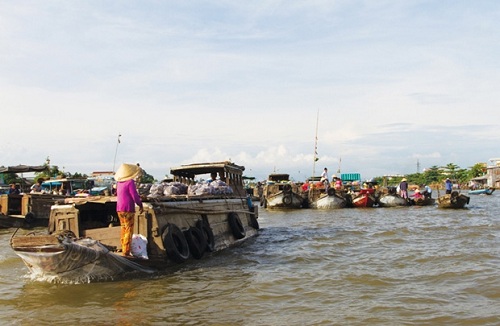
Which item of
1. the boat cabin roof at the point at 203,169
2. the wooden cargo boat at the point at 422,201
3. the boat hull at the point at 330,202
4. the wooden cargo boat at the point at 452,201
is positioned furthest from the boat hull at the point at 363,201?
the boat cabin roof at the point at 203,169

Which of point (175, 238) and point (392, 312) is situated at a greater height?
point (175, 238)

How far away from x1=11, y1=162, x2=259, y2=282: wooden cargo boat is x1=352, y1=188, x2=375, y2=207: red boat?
53.3 ft

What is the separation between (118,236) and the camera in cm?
862

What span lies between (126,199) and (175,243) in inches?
57.3

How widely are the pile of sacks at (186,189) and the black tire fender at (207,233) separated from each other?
2.74 ft

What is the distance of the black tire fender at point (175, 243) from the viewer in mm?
8391

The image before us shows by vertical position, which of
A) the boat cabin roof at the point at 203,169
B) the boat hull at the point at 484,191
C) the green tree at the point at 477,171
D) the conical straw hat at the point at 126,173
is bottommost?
the boat hull at the point at 484,191

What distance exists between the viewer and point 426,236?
44.0 ft

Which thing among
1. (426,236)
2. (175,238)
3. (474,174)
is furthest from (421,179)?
(175,238)

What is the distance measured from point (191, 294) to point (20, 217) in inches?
510

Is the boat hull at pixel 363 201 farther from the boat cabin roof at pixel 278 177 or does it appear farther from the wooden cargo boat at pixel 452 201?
the boat cabin roof at pixel 278 177

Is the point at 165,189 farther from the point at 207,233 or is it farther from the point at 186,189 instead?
the point at 207,233

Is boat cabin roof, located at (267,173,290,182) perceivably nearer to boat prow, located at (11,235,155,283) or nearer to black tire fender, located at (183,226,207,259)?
black tire fender, located at (183,226,207,259)

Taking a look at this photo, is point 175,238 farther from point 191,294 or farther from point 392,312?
point 392,312
